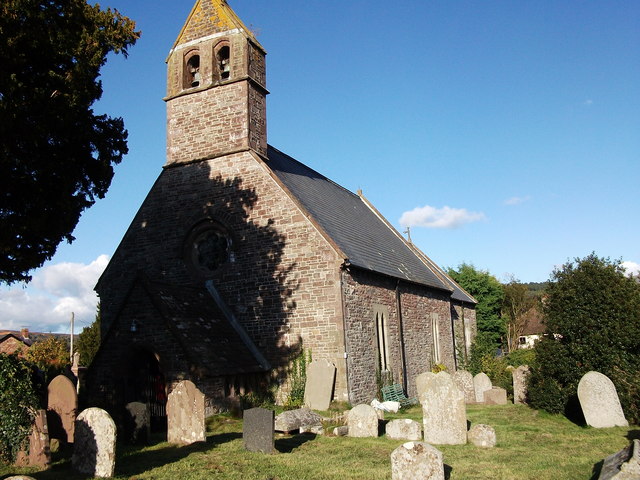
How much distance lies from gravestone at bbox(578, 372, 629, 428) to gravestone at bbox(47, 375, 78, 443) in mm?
11642

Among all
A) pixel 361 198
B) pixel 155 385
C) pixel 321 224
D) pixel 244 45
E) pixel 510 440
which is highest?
pixel 244 45

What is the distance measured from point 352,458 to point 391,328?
1073cm

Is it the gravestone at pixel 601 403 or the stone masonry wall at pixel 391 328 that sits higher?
the stone masonry wall at pixel 391 328

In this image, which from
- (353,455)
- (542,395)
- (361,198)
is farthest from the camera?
(361,198)

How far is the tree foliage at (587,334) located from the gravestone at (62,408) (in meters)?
12.2

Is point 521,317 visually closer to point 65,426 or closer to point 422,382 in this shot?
point 422,382

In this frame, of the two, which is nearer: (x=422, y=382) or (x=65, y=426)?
(x=65, y=426)

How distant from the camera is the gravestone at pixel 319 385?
55.9ft

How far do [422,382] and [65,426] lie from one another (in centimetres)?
1206

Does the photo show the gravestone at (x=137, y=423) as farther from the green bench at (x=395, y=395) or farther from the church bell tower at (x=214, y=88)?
the church bell tower at (x=214, y=88)

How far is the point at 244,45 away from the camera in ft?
68.0

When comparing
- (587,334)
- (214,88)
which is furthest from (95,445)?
(214,88)

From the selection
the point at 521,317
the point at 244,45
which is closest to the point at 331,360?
the point at 244,45

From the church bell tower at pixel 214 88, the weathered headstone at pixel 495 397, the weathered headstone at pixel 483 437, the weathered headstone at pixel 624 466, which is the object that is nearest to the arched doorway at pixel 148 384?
the church bell tower at pixel 214 88
